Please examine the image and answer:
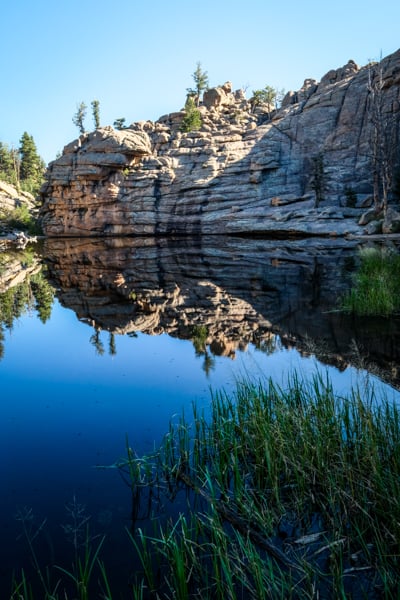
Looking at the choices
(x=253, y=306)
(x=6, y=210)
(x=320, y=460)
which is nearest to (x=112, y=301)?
(x=253, y=306)

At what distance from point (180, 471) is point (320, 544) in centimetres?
171

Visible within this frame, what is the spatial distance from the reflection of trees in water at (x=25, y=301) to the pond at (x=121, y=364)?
8cm

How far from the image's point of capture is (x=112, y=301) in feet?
53.9

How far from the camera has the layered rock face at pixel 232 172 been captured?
44344mm

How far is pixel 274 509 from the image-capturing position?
3869 mm

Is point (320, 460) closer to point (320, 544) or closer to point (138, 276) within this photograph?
point (320, 544)

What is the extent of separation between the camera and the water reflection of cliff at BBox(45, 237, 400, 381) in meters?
9.64

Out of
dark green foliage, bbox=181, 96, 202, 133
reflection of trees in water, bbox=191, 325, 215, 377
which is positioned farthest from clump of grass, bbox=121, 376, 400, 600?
dark green foliage, bbox=181, 96, 202, 133

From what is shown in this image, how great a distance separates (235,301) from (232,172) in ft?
128

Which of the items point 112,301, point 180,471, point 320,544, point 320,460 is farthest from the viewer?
point 112,301

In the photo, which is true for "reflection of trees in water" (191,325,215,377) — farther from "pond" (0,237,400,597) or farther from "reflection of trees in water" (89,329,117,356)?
"reflection of trees in water" (89,329,117,356)

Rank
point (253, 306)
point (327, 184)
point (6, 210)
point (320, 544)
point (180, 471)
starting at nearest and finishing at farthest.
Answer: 1. point (320, 544)
2. point (180, 471)
3. point (253, 306)
4. point (327, 184)
5. point (6, 210)

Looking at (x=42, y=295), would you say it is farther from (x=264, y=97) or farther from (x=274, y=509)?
(x=264, y=97)

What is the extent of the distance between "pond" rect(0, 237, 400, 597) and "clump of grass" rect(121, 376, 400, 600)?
562 millimetres
